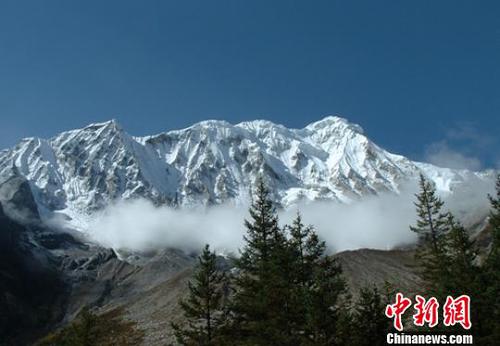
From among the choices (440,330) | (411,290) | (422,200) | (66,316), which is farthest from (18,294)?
(440,330)

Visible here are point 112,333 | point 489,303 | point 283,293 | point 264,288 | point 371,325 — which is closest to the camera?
point 489,303

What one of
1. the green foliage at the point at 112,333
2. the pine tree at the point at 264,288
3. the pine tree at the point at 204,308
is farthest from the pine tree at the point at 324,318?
the green foliage at the point at 112,333

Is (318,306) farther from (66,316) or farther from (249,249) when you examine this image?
(66,316)

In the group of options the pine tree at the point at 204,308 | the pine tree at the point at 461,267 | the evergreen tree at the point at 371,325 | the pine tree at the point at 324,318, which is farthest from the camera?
the pine tree at the point at 204,308

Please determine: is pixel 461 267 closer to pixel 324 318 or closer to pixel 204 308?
pixel 324 318

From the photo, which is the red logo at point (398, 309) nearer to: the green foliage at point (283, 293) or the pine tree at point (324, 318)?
the pine tree at point (324, 318)

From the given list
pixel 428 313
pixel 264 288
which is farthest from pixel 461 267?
pixel 264 288

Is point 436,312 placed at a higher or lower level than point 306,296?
lower

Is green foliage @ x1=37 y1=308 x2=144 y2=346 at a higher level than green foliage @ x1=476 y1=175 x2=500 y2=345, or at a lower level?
lower

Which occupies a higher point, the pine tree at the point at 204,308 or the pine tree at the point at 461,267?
the pine tree at the point at 461,267

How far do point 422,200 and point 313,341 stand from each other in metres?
22.6

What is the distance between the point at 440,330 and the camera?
26.0m

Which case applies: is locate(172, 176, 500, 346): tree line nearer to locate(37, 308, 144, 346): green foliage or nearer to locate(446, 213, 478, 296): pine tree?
locate(446, 213, 478, 296): pine tree

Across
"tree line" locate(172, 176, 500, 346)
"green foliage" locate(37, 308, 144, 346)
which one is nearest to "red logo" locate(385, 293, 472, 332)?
"tree line" locate(172, 176, 500, 346)
